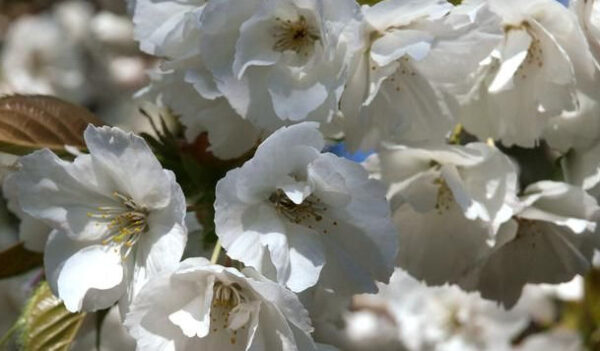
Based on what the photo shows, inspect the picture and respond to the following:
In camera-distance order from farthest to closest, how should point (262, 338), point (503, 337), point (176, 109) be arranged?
1. point (503, 337)
2. point (176, 109)
3. point (262, 338)

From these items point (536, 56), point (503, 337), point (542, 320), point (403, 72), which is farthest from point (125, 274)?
point (542, 320)

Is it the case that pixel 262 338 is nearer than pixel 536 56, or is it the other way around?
pixel 262 338

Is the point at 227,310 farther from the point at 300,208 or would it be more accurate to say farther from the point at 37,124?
the point at 37,124

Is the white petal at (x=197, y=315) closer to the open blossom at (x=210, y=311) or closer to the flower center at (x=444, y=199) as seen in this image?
the open blossom at (x=210, y=311)

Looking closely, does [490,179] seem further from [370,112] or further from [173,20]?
[173,20]

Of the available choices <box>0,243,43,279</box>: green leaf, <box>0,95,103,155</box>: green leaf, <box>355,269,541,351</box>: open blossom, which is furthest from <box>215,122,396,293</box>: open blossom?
<box>355,269,541,351</box>: open blossom

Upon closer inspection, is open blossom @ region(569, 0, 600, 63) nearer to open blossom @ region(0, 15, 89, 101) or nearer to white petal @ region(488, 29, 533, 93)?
white petal @ region(488, 29, 533, 93)
